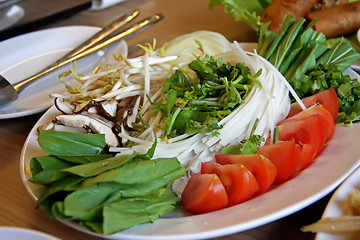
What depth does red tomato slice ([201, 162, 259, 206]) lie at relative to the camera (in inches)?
42.9

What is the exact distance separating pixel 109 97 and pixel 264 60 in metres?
0.67

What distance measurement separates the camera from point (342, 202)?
982mm

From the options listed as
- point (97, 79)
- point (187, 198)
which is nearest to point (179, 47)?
point (97, 79)

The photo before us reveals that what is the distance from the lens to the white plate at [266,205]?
97cm

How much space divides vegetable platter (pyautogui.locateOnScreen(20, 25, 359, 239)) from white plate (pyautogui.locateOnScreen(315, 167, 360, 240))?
0.05 metres

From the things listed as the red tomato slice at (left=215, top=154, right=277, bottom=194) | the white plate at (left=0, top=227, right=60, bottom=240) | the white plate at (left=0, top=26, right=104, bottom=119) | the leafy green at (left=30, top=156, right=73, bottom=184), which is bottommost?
the white plate at (left=0, top=26, right=104, bottom=119)

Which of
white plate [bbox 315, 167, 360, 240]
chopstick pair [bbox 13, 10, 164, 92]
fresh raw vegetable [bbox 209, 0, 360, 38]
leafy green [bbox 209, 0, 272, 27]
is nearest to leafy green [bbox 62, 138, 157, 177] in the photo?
white plate [bbox 315, 167, 360, 240]

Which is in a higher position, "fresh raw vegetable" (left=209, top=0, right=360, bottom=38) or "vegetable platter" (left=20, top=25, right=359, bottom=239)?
"fresh raw vegetable" (left=209, top=0, right=360, bottom=38)

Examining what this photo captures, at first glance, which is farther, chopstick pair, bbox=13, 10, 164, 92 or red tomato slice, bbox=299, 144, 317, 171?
chopstick pair, bbox=13, 10, 164, 92

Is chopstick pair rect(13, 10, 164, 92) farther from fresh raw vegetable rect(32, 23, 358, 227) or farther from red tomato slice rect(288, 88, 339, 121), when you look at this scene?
red tomato slice rect(288, 88, 339, 121)

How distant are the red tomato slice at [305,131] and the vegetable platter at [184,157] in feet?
0.10


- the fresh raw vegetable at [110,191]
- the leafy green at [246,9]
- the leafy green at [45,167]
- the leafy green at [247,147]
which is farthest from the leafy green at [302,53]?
the leafy green at [45,167]

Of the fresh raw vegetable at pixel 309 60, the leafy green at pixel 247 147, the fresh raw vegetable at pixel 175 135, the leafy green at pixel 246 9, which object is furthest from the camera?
the leafy green at pixel 246 9

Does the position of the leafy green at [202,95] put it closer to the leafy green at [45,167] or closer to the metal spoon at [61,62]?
the leafy green at [45,167]
